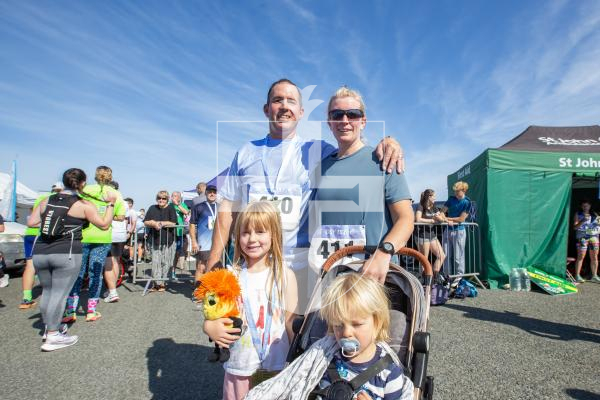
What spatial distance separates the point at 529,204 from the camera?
7.16 m

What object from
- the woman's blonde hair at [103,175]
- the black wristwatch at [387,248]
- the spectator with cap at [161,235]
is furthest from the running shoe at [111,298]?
the black wristwatch at [387,248]

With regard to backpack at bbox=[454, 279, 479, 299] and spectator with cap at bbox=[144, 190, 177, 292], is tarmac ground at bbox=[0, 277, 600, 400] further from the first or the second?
spectator with cap at bbox=[144, 190, 177, 292]

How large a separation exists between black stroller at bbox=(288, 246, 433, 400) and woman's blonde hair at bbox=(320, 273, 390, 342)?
0.16 metres

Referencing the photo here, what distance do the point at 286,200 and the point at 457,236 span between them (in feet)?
19.1

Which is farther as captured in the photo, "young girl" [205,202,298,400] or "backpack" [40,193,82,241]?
"backpack" [40,193,82,241]

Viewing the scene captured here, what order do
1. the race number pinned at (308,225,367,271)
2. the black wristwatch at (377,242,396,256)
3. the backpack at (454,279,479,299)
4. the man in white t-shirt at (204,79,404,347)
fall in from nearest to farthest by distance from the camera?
the black wristwatch at (377,242,396,256), the race number pinned at (308,225,367,271), the man in white t-shirt at (204,79,404,347), the backpack at (454,279,479,299)

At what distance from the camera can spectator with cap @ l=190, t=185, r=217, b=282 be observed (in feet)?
20.0

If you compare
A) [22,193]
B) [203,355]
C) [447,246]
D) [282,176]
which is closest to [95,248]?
[203,355]

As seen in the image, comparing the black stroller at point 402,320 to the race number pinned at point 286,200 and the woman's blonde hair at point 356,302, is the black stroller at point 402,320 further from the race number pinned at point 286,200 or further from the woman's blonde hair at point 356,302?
the race number pinned at point 286,200

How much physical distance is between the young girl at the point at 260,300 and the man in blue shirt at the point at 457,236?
18.6 feet

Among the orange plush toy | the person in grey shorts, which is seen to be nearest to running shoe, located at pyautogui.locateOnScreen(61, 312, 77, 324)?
the person in grey shorts

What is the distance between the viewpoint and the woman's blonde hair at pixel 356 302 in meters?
1.54

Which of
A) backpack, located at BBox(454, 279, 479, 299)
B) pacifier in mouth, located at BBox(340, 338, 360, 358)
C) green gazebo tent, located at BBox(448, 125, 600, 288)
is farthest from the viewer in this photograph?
green gazebo tent, located at BBox(448, 125, 600, 288)

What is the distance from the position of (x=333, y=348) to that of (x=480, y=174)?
7.11 metres
